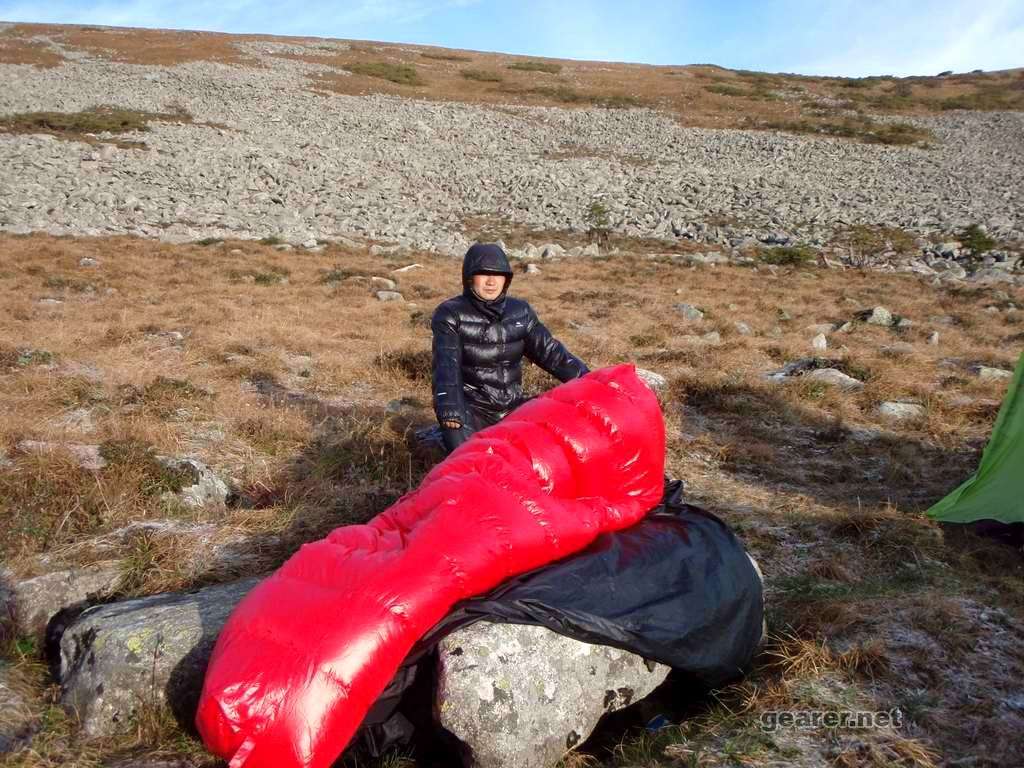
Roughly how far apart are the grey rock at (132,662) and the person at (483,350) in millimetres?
1729

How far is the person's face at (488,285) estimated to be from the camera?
4418 millimetres

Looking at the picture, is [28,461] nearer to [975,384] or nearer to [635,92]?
[975,384]

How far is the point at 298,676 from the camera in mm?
2418

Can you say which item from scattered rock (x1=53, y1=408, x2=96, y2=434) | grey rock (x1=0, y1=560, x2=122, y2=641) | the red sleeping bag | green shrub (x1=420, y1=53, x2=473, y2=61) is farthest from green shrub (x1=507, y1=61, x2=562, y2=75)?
grey rock (x1=0, y1=560, x2=122, y2=641)

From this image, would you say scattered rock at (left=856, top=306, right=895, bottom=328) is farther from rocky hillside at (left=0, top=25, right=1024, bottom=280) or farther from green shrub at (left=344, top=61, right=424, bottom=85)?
green shrub at (left=344, top=61, right=424, bottom=85)

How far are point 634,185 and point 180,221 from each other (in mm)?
13895

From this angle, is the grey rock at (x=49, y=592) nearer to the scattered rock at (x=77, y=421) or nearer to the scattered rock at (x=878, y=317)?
the scattered rock at (x=77, y=421)

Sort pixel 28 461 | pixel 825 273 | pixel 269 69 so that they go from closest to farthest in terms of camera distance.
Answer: pixel 28 461 < pixel 825 273 < pixel 269 69

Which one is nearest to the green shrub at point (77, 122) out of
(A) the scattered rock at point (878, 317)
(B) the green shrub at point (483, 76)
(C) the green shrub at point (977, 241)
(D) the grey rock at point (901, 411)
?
(A) the scattered rock at point (878, 317)

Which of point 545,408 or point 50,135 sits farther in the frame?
point 50,135

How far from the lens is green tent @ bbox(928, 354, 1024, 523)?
180 inches

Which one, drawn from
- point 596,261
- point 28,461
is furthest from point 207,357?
point 596,261

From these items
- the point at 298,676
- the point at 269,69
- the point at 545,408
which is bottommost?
the point at 298,676

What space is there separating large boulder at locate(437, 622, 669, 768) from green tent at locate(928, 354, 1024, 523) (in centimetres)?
309
